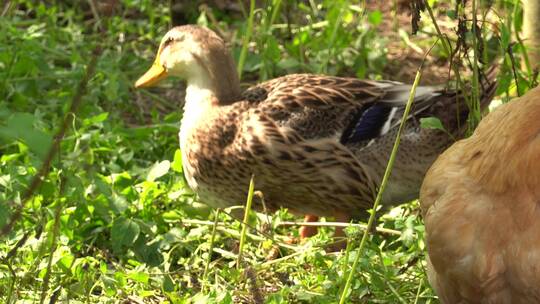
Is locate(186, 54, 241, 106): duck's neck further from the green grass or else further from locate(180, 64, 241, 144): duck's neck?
the green grass

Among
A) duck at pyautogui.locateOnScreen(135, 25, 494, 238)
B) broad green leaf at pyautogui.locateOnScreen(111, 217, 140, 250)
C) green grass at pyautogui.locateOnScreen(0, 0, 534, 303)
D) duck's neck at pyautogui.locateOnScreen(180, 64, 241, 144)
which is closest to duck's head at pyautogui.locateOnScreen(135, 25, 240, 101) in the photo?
duck's neck at pyautogui.locateOnScreen(180, 64, 241, 144)

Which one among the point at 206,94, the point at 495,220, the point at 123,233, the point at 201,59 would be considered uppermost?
the point at 495,220

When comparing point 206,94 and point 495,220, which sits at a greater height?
point 495,220

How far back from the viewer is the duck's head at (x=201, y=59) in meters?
5.22

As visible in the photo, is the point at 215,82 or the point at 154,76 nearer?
the point at 215,82

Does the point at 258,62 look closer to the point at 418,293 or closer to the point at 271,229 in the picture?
the point at 271,229

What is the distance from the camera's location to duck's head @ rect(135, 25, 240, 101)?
5.22 metres

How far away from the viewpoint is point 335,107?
4.98 m

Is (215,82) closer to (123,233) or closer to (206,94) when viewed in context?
(206,94)

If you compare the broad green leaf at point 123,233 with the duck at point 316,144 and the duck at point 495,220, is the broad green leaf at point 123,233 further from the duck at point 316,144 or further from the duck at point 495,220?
the duck at point 495,220

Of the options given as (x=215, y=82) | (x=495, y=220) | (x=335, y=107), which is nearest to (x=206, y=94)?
(x=215, y=82)

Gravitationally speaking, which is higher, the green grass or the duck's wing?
the duck's wing

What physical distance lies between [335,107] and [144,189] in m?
0.90

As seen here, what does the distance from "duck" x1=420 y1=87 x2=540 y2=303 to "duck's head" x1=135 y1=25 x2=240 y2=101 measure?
1.99m
